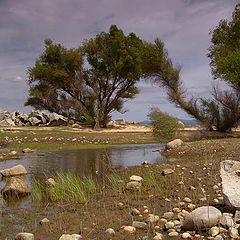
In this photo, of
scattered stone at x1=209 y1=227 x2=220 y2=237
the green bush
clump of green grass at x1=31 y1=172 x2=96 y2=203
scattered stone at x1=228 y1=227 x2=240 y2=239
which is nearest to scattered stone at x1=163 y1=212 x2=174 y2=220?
scattered stone at x1=209 y1=227 x2=220 y2=237

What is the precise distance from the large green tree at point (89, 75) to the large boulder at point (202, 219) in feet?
106

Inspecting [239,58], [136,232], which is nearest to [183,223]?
[136,232]

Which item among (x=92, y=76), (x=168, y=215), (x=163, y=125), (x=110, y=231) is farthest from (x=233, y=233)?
(x=92, y=76)

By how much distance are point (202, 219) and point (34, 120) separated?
41063 mm

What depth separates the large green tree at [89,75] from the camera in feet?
122

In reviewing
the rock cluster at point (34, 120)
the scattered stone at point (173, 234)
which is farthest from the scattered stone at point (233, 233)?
the rock cluster at point (34, 120)

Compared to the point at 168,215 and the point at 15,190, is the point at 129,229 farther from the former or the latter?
the point at 15,190

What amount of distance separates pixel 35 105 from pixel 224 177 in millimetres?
37488

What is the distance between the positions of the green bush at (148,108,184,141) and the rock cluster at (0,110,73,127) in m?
21.5

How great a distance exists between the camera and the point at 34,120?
43438 millimetres

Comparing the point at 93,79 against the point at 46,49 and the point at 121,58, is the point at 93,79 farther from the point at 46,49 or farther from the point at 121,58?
the point at 46,49

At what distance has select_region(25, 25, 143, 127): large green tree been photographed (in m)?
37.1

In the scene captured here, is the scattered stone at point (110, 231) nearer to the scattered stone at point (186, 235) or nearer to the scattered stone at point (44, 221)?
the scattered stone at point (186, 235)

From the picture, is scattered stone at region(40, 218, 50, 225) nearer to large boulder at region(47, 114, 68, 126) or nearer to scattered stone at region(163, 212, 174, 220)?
scattered stone at region(163, 212, 174, 220)
